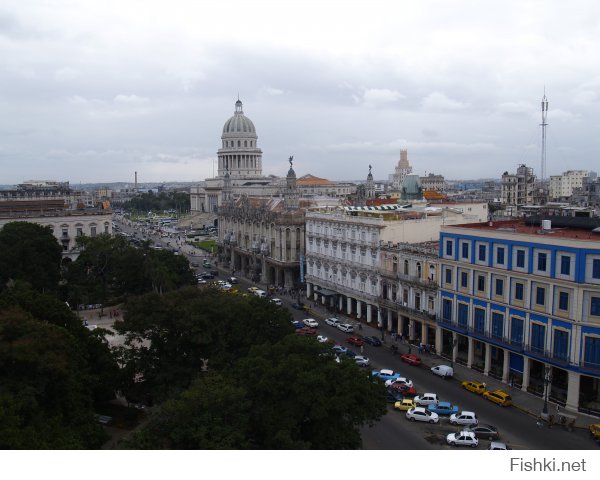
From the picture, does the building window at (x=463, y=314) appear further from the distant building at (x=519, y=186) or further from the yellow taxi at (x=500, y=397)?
the distant building at (x=519, y=186)

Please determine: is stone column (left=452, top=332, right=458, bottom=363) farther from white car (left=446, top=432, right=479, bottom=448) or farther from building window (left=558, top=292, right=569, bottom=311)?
white car (left=446, top=432, right=479, bottom=448)

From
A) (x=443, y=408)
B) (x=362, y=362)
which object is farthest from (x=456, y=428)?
(x=362, y=362)

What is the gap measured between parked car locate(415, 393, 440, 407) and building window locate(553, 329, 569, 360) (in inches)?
352

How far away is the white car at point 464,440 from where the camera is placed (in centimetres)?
3541

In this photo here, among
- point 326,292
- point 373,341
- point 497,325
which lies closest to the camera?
point 497,325

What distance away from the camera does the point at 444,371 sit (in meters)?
47.9

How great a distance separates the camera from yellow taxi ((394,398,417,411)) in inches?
1618

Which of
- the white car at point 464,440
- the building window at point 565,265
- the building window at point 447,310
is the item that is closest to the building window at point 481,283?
the building window at point 447,310

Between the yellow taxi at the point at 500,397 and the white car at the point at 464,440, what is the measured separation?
7189 millimetres

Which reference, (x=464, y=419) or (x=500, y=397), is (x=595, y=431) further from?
(x=464, y=419)

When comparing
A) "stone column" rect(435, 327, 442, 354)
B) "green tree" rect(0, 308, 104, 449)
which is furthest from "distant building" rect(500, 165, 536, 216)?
"green tree" rect(0, 308, 104, 449)

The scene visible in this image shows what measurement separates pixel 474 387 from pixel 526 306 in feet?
23.7

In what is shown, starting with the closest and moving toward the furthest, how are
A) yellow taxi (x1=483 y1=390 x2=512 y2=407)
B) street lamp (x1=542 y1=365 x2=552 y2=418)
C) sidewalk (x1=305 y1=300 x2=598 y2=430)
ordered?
street lamp (x1=542 y1=365 x2=552 y2=418) < sidewalk (x1=305 y1=300 x2=598 y2=430) < yellow taxi (x1=483 y1=390 x2=512 y2=407)

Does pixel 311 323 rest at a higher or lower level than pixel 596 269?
lower
